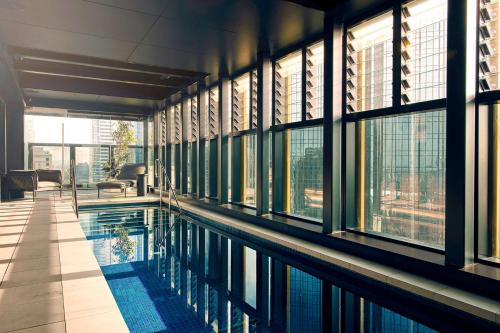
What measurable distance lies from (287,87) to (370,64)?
1833mm

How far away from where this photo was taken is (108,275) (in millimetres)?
4184

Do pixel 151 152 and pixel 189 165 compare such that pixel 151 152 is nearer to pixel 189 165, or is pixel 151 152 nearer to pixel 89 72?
pixel 189 165

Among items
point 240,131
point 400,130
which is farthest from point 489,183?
point 240,131

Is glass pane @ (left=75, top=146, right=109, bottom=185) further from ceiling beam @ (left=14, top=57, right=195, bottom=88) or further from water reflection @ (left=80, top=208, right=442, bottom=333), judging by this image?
water reflection @ (left=80, top=208, right=442, bottom=333)

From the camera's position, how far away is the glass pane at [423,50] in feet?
12.6

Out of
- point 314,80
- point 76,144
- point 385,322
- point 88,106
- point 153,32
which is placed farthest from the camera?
point 76,144

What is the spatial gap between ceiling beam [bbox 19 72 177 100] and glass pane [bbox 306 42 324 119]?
555 centimetres

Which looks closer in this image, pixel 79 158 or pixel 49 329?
pixel 49 329

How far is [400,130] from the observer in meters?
4.34

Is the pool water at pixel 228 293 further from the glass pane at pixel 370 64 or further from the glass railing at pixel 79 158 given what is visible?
the glass railing at pixel 79 158

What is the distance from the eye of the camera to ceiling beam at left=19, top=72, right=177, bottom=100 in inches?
349

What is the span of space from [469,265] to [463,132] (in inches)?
47.1

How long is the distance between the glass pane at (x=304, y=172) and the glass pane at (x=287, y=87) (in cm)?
30

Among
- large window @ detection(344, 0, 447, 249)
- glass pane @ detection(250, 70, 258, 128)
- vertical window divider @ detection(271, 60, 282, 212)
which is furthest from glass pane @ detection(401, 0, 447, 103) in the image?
glass pane @ detection(250, 70, 258, 128)
